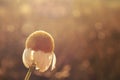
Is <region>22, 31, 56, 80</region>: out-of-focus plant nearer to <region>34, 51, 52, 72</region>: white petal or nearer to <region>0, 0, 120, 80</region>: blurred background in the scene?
<region>34, 51, 52, 72</region>: white petal

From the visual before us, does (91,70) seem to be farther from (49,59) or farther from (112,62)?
(49,59)

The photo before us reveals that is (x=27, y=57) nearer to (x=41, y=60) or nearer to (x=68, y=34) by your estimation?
(x=41, y=60)

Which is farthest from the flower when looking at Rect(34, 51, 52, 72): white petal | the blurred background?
the blurred background

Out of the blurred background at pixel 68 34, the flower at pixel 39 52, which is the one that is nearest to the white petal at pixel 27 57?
the flower at pixel 39 52

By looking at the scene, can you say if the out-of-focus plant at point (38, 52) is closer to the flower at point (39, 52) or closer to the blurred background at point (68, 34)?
the flower at point (39, 52)

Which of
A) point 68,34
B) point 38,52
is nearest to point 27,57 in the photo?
point 38,52

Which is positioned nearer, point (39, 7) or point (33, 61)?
point (33, 61)

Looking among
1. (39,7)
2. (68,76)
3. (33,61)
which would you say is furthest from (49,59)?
(39,7)
